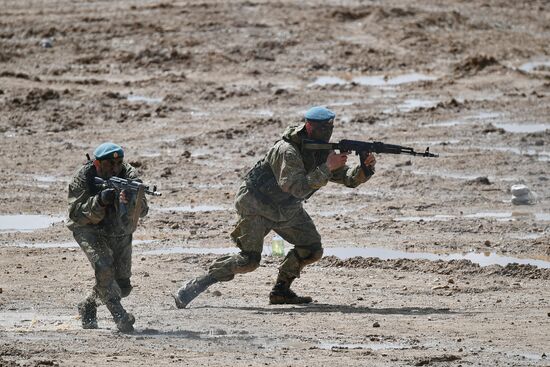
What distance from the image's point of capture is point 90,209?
37.6ft

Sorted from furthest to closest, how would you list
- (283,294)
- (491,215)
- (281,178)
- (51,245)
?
(491,215) → (51,245) → (283,294) → (281,178)

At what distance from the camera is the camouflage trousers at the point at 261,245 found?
12.6 meters

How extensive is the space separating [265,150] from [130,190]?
10541 mm

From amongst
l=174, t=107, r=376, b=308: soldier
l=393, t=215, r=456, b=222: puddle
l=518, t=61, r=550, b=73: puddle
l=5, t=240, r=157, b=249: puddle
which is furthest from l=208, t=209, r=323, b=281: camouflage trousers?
l=518, t=61, r=550, b=73: puddle

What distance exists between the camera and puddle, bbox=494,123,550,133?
2269 cm

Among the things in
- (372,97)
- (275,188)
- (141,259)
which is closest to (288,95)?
(372,97)

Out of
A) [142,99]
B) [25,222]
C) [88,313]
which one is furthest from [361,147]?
[142,99]

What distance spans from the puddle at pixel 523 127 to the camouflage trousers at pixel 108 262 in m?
11.8

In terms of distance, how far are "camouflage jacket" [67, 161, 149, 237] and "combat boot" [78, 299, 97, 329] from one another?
0.59 metres

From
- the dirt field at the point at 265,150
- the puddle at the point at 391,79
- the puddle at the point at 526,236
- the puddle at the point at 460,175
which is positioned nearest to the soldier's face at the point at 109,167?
the dirt field at the point at 265,150

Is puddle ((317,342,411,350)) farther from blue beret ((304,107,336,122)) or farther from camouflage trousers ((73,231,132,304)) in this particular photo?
blue beret ((304,107,336,122))

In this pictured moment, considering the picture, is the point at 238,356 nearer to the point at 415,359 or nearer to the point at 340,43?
the point at 415,359

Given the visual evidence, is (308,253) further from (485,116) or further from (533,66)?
(533,66)

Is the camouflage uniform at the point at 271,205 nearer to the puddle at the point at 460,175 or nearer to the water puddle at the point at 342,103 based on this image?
the puddle at the point at 460,175
